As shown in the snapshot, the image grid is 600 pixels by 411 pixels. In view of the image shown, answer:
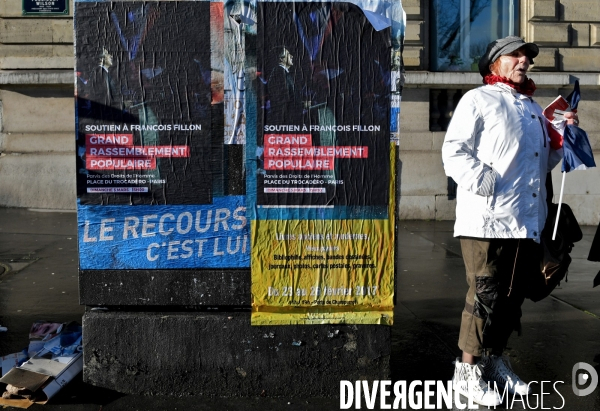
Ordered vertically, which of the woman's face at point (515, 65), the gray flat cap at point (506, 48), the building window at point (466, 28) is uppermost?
the building window at point (466, 28)

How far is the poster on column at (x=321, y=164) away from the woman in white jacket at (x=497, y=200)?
0.40 metres

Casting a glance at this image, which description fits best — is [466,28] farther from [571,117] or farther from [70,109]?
[571,117]

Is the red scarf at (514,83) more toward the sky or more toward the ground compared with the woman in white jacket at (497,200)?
more toward the sky

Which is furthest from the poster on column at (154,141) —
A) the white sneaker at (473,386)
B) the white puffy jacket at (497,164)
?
the white sneaker at (473,386)

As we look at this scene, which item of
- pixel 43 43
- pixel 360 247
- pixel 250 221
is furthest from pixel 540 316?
pixel 43 43

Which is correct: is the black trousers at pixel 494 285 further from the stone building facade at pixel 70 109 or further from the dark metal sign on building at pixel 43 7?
the dark metal sign on building at pixel 43 7

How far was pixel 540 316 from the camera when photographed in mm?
5430

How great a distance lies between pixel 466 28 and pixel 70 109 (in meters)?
6.21

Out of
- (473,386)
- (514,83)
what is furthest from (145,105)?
(473,386)

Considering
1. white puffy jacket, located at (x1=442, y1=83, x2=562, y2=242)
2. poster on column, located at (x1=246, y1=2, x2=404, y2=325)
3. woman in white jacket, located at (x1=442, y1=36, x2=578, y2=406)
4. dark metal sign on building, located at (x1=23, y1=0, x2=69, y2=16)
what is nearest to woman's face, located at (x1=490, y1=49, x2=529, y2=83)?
woman in white jacket, located at (x1=442, y1=36, x2=578, y2=406)

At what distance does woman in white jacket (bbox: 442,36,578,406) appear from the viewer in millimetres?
3643

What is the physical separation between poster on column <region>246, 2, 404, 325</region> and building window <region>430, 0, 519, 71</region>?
Result: 7.98 meters

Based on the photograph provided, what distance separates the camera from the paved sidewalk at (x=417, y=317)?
3686mm

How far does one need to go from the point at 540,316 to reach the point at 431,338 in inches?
44.7
